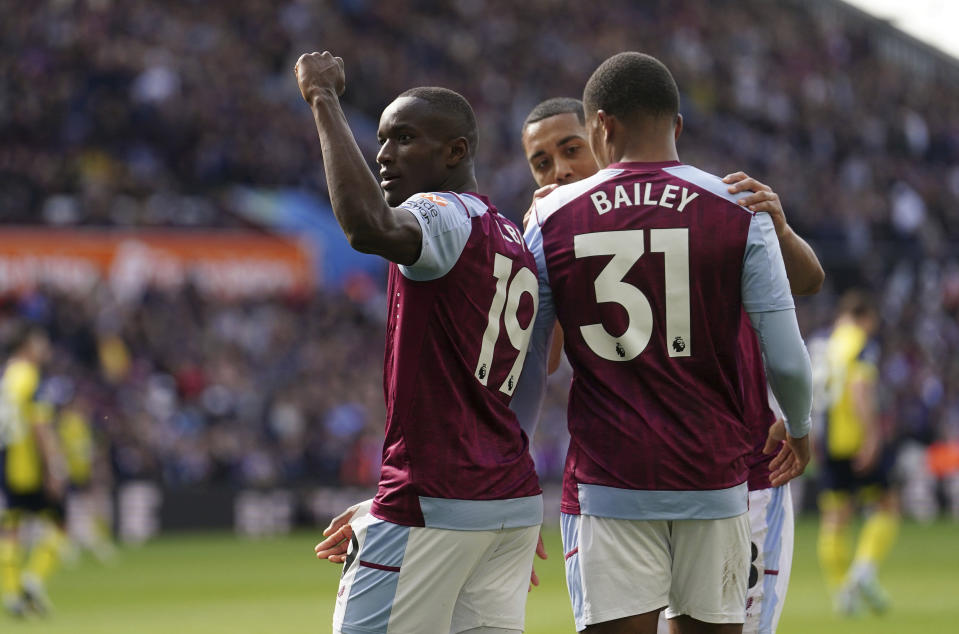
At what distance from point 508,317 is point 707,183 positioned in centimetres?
70

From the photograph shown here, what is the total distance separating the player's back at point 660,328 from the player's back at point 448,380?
0.30m

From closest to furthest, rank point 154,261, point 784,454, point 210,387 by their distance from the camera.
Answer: point 784,454, point 210,387, point 154,261

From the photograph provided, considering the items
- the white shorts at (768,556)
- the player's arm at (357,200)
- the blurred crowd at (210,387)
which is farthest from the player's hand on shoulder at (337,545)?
the blurred crowd at (210,387)

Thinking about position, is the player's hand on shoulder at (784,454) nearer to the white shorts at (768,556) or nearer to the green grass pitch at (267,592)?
the white shorts at (768,556)

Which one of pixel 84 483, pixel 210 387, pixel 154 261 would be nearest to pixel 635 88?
pixel 84 483

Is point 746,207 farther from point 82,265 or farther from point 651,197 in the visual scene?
point 82,265

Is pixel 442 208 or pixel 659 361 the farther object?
pixel 659 361

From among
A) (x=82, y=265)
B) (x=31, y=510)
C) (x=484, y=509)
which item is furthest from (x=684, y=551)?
(x=82, y=265)

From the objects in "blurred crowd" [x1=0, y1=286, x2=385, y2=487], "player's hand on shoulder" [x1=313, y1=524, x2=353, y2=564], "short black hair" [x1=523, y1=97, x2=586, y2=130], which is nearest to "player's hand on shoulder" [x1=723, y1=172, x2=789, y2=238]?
"short black hair" [x1=523, y1=97, x2=586, y2=130]

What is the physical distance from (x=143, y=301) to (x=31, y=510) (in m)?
8.05

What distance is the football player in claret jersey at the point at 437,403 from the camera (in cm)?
388

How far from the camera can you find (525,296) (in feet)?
13.4

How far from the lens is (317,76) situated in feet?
12.6

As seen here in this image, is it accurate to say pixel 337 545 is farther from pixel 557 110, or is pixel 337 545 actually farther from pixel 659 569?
pixel 557 110
